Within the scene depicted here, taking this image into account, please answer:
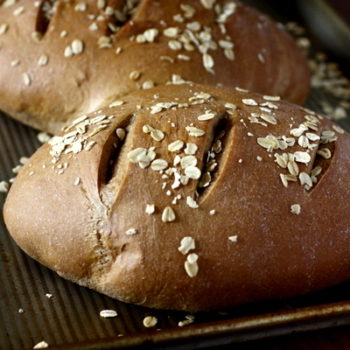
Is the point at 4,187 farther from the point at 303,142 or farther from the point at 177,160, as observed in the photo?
the point at 303,142

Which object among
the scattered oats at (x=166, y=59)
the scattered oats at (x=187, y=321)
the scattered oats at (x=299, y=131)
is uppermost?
the scattered oats at (x=166, y=59)

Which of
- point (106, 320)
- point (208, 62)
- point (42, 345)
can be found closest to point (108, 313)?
point (106, 320)

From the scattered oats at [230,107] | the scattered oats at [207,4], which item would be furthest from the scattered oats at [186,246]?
the scattered oats at [207,4]

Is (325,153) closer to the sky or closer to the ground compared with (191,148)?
closer to the ground

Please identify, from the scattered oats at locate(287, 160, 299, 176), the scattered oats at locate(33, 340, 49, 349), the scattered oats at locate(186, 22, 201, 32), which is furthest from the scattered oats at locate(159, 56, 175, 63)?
the scattered oats at locate(33, 340, 49, 349)

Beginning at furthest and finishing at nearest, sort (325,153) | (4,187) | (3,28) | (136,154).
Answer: (3,28) → (4,187) → (325,153) → (136,154)

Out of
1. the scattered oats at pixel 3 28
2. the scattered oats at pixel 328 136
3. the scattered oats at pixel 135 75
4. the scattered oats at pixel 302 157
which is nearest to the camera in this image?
the scattered oats at pixel 302 157

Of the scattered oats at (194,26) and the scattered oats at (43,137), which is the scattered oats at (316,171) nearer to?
the scattered oats at (194,26)

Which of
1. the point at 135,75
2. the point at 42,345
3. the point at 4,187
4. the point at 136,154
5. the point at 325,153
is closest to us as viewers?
the point at 42,345

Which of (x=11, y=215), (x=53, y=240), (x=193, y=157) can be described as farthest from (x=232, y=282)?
(x=11, y=215)
